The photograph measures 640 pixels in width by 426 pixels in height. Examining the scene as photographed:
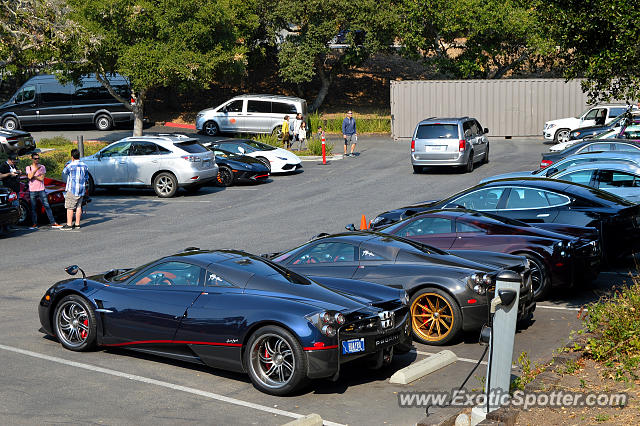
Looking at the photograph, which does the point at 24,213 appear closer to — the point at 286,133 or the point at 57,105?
the point at 286,133

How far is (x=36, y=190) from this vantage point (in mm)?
19469

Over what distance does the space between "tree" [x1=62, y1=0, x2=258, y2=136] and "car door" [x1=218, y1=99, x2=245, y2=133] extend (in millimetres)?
3681

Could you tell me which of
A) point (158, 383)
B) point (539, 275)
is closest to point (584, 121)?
point (539, 275)

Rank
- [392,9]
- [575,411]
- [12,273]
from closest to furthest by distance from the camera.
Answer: [575,411]
[12,273]
[392,9]

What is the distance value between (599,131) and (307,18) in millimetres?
17720

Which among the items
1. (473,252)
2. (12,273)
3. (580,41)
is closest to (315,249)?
(473,252)

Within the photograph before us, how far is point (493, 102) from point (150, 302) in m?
32.8

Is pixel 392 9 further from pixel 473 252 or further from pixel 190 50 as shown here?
pixel 473 252

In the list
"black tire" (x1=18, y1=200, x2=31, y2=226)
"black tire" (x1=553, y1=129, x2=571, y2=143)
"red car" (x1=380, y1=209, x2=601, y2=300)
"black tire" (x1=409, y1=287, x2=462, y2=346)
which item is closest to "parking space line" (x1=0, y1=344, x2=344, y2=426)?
"black tire" (x1=409, y1=287, x2=462, y2=346)

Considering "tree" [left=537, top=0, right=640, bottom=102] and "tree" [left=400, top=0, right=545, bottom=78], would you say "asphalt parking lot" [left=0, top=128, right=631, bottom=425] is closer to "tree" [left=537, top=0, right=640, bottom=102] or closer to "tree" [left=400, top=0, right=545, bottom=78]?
"tree" [left=537, top=0, right=640, bottom=102]

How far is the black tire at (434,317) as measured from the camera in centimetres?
989

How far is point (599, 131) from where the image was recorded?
31141 millimetres

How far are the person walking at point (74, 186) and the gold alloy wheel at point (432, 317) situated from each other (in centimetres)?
1111

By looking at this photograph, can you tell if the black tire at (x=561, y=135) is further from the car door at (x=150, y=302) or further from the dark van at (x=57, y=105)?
the car door at (x=150, y=302)
